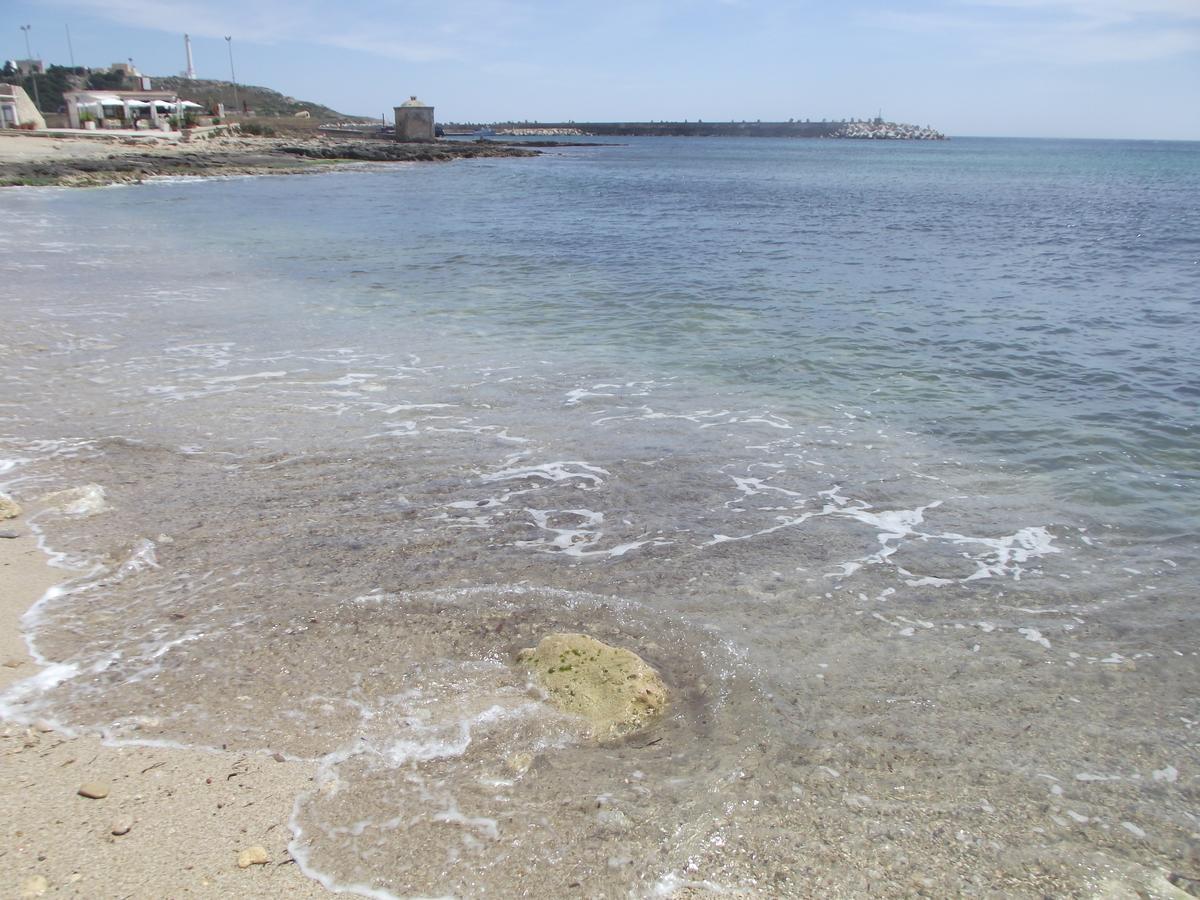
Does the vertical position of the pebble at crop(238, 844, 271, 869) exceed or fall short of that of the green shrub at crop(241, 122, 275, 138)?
it falls short

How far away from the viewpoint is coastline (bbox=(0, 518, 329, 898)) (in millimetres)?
3117

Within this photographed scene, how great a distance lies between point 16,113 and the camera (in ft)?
216

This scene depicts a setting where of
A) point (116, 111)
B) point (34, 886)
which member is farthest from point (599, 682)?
point (116, 111)

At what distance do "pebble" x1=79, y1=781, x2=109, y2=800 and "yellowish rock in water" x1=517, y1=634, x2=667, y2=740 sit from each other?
6.83 ft

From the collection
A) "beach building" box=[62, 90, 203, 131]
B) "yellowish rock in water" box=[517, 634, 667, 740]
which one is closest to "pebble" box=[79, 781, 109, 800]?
"yellowish rock in water" box=[517, 634, 667, 740]

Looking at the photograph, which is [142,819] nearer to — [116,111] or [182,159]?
[182,159]

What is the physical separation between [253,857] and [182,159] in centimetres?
5893

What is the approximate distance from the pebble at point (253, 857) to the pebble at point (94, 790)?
78 centimetres

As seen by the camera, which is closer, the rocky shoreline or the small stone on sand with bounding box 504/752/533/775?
the small stone on sand with bounding box 504/752/533/775

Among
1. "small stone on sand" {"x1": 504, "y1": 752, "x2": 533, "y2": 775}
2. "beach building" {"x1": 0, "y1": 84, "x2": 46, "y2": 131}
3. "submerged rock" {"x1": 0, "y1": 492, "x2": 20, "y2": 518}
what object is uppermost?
"beach building" {"x1": 0, "y1": 84, "x2": 46, "y2": 131}

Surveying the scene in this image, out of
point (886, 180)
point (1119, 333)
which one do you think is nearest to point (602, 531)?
point (1119, 333)

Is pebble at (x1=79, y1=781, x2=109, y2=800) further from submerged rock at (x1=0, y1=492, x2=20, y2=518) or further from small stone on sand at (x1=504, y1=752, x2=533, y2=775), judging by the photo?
submerged rock at (x1=0, y1=492, x2=20, y2=518)

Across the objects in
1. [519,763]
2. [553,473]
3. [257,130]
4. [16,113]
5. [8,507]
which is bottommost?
[519,763]

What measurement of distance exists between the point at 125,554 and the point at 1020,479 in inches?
313
